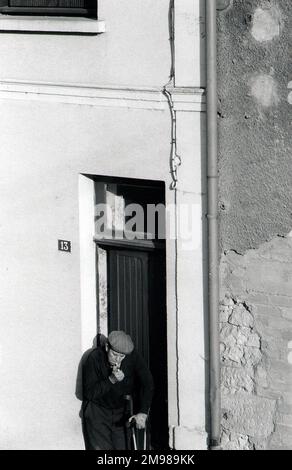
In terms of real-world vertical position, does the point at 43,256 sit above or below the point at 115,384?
Answer: above

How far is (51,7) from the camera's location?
10938 mm

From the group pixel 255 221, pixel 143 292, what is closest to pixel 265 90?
pixel 255 221

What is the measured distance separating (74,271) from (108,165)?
1104mm

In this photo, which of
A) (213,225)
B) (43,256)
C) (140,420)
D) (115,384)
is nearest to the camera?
(213,225)

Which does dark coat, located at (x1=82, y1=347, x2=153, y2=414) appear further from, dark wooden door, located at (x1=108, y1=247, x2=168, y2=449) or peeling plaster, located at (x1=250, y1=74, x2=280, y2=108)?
peeling plaster, located at (x1=250, y1=74, x2=280, y2=108)

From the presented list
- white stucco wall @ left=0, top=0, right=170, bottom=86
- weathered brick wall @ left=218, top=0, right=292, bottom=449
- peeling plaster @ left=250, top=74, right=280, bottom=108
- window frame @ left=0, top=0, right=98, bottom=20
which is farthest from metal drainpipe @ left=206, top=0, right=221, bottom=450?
window frame @ left=0, top=0, right=98, bottom=20

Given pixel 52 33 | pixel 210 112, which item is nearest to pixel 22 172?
pixel 52 33

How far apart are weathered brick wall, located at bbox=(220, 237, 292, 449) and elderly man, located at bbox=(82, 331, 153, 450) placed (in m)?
0.86

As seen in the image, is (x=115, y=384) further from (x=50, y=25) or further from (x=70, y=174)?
(x=50, y=25)

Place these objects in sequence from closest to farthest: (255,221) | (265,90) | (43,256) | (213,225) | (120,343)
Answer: (265,90) < (255,221) < (213,225) < (120,343) < (43,256)

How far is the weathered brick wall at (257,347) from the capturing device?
9.80m

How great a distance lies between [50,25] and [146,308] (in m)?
2.73

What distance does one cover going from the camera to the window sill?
10.4 meters
